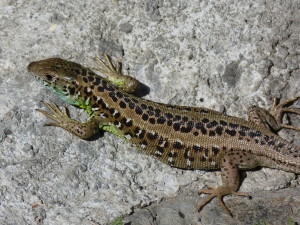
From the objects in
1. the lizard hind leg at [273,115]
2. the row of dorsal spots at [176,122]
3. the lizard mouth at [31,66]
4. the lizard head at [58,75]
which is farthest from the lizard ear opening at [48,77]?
the lizard hind leg at [273,115]

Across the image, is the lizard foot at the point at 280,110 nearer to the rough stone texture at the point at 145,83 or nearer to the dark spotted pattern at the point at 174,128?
the rough stone texture at the point at 145,83

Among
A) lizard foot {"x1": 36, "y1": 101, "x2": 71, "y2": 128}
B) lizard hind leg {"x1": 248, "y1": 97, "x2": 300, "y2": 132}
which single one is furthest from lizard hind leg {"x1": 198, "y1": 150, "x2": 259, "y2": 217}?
lizard foot {"x1": 36, "y1": 101, "x2": 71, "y2": 128}

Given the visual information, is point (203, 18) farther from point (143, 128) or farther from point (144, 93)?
point (143, 128)

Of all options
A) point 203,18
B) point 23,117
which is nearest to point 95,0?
point 203,18

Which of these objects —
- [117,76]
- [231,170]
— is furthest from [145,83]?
[231,170]

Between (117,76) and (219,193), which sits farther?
(117,76)

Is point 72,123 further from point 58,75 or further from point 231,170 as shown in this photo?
point 231,170
